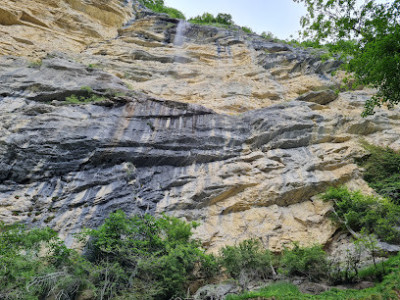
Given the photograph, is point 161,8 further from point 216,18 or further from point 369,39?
point 369,39

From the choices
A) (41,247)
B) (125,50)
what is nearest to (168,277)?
(41,247)

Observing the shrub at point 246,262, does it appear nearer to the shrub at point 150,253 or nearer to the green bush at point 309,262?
the shrub at point 150,253

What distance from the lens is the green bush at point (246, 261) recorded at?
971 centimetres

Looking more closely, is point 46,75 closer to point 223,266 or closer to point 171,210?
point 171,210

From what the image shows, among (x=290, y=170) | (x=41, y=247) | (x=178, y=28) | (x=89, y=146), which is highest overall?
(x=178, y=28)

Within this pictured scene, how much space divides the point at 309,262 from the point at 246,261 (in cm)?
216

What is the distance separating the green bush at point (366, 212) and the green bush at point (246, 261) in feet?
12.5

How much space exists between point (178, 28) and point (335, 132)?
1748 centimetres

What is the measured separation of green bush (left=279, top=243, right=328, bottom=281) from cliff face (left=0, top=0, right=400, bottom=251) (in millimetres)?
1359

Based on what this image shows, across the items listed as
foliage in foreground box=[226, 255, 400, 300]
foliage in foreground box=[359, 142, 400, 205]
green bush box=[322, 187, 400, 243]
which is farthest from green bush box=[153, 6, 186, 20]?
foliage in foreground box=[226, 255, 400, 300]

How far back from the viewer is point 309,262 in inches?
375

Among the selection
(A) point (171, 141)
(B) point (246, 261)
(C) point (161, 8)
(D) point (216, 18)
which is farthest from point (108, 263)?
(C) point (161, 8)

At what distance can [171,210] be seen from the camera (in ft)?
39.2

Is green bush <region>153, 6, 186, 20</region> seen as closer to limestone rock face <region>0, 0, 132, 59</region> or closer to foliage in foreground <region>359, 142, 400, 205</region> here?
limestone rock face <region>0, 0, 132, 59</region>
